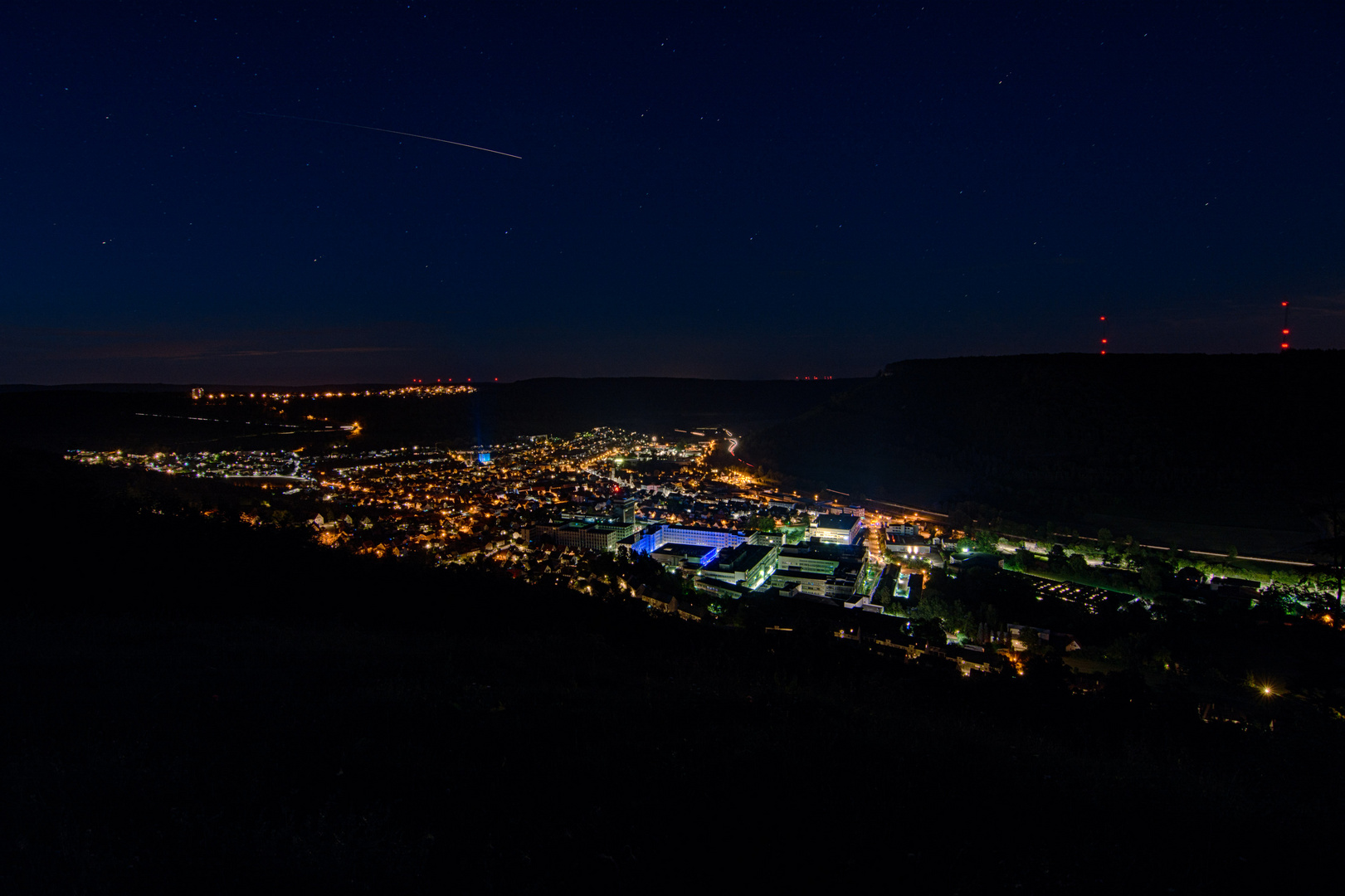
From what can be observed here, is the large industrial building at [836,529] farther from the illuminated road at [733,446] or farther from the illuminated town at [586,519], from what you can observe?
the illuminated road at [733,446]

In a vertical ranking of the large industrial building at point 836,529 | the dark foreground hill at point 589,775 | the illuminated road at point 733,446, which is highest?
the dark foreground hill at point 589,775

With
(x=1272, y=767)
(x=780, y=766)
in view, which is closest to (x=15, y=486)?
(x=780, y=766)

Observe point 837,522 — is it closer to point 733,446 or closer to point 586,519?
point 586,519

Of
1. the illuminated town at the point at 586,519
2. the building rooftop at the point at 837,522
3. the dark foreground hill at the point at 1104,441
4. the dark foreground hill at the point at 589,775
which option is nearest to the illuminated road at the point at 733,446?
the dark foreground hill at the point at 1104,441

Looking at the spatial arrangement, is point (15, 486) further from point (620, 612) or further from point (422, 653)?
point (620, 612)

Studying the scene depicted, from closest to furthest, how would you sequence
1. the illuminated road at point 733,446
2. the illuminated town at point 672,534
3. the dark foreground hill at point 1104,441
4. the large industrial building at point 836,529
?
1. the illuminated town at point 672,534
2. the large industrial building at point 836,529
3. the dark foreground hill at point 1104,441
4. the illuminated road at point 733,446

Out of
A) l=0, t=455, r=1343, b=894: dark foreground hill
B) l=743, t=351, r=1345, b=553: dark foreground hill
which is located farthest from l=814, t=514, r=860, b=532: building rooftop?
l=0, t=455, r=1343, b=894: dark foreground hill
